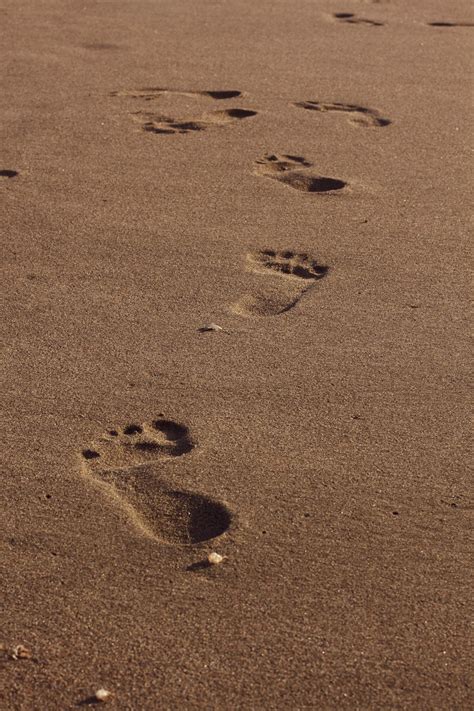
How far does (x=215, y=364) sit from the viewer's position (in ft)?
11.1

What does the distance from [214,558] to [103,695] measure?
48 cm

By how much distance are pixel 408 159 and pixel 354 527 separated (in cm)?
A: 271

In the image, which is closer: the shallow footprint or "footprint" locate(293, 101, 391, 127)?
"footprint" locate(293, 101, 391, 127)

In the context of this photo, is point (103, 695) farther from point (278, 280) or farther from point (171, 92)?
point (171, 92)

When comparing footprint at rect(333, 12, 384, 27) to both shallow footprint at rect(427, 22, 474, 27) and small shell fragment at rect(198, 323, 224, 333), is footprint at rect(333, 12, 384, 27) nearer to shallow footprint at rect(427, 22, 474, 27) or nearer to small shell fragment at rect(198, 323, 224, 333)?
shallow footprint at rect(427, 22, 474, 27)

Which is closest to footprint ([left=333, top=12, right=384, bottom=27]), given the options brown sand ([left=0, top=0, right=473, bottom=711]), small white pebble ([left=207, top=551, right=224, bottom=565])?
brown sand ([left=0, top=0, right=473, bottom=711])

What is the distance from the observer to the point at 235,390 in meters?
3.25

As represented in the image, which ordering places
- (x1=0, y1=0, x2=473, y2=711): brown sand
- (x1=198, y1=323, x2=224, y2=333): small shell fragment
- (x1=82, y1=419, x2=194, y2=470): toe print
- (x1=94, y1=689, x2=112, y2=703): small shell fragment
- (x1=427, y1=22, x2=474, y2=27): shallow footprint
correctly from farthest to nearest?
(x1=427, y1=22, x2=474, y2=27): shallow footprint, (x1=198, y1=323, x2=224, y2=333): small shell fragment, (x1=82, y1=419, x2=194, y2=470): toe print, (x1=0, y1=0, x2=473, y2=711): brown sand, (x1=94, y1=689, x2=112, y2=703): small shell fragment

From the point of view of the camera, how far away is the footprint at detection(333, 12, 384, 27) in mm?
7246

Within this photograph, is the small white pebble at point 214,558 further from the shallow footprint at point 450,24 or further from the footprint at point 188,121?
the shallow footprint at point 450,24

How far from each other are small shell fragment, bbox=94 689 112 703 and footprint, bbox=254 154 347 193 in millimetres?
2860

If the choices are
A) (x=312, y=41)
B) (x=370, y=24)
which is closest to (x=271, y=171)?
(x=312, y=41)

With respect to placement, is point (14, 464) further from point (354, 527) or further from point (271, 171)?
point (271, 171)

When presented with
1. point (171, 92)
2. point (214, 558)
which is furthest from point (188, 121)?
point (214, 558)
